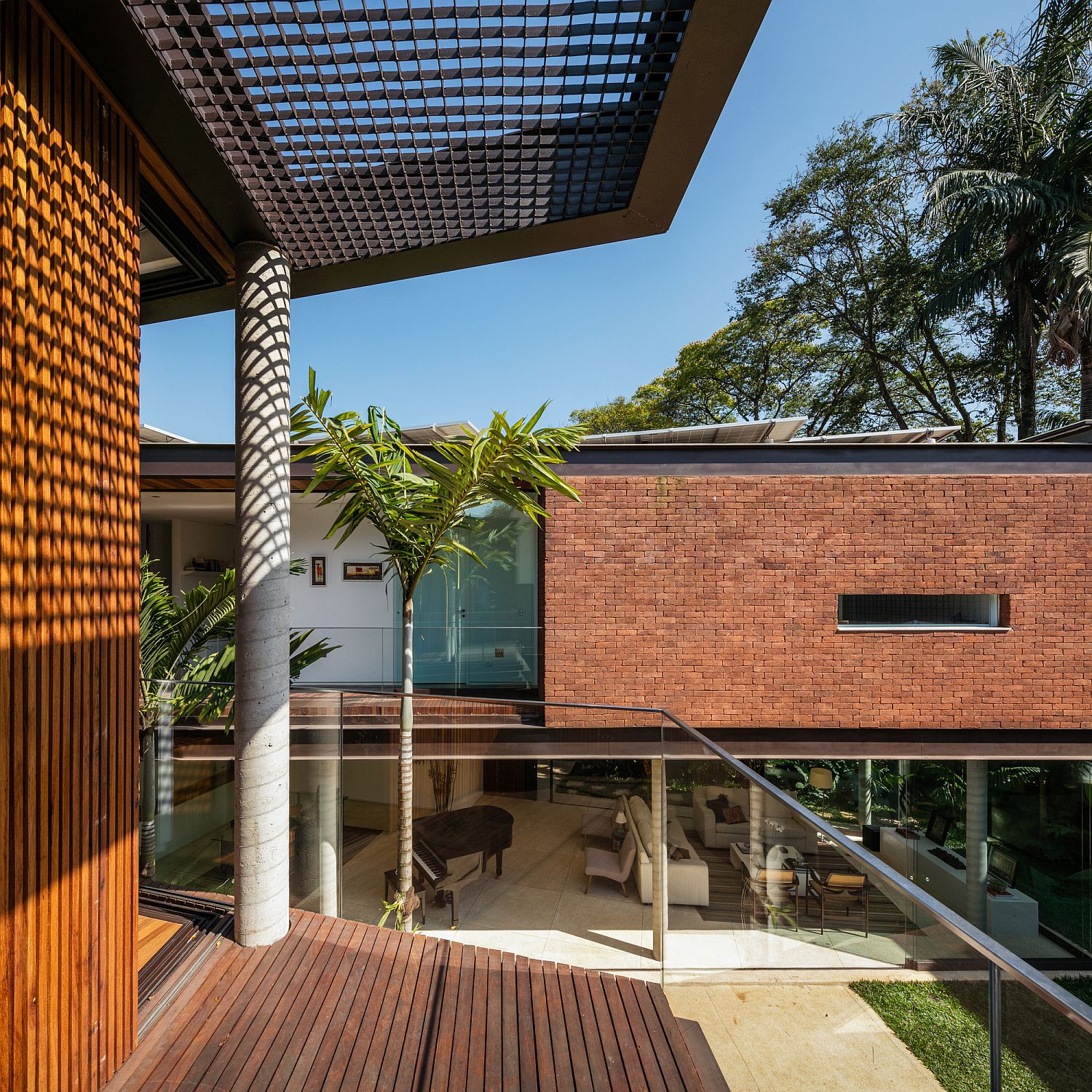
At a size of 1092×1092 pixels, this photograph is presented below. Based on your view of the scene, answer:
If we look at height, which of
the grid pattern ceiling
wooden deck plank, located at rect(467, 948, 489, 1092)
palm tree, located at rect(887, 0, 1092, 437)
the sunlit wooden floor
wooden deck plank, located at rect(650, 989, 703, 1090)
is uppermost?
palm tree, located at rect(887, 0, 1092, 437)

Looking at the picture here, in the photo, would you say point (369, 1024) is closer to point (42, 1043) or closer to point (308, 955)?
point (308, 955)

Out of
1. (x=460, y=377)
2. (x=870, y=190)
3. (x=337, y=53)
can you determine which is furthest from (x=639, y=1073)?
(x=460, y=377)

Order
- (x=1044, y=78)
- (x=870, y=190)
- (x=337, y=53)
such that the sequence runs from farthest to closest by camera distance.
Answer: (x=870, y=190) → (x=1044, y=78) → (x=337, y=53)

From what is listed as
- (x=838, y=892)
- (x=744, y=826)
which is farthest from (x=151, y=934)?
(x=838, y=892)

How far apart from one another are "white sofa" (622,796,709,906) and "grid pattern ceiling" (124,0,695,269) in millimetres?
3454

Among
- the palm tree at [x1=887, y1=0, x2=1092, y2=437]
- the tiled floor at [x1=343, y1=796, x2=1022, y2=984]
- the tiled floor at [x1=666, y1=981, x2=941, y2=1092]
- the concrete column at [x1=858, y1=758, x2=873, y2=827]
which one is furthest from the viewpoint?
the palm tree at [x1=887, y1=0, x2=1092, y2=437]

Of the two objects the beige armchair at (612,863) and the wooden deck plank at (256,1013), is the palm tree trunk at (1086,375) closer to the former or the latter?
the beige armchair at (612,863)

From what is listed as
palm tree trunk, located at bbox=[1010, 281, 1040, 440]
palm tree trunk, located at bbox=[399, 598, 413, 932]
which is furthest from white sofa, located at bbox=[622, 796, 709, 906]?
palm tree trunk, located at bbox=[1010, 281, 1040, 440]

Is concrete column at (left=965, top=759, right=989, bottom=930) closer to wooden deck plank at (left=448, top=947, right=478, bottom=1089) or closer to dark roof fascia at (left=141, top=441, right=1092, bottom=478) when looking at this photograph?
dark roof fascia at (left=141, top=441, right=1092, bottom=478)

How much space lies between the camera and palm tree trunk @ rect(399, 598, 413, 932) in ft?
13.9

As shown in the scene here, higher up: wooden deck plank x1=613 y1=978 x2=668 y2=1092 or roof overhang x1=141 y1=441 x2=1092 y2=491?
roof overhang x1=141 y1=441 x2=1092 y2=491

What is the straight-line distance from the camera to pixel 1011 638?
6281 mm

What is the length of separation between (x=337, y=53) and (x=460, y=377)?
72.5 ft

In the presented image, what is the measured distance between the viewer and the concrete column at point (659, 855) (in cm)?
371
